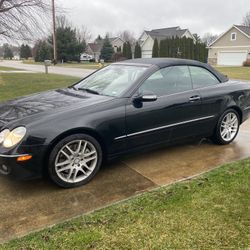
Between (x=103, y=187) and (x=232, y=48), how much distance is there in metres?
47.5

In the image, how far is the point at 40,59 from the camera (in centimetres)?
5428

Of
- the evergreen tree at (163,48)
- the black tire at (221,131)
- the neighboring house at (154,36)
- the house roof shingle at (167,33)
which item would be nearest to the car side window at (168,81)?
the black tire at (221,131)

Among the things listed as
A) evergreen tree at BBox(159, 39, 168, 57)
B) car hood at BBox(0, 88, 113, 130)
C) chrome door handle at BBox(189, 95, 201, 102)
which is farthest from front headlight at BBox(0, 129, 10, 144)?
evergreen tree at BBox(159, 39, 168, 57)

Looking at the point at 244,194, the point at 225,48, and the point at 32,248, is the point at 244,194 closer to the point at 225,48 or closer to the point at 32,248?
the point at 32,248

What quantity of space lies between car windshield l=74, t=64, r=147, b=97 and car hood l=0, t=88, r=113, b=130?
191 mm

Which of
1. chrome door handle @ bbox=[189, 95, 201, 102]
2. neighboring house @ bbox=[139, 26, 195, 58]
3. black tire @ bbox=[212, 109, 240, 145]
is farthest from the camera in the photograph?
neighboring house @ bbox=[139, 26, 195, 58]

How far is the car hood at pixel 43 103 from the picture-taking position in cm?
372

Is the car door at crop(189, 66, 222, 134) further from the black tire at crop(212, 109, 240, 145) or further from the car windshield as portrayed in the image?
the car windshield

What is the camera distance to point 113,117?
12.8ft

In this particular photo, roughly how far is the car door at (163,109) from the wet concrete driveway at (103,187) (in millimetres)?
375

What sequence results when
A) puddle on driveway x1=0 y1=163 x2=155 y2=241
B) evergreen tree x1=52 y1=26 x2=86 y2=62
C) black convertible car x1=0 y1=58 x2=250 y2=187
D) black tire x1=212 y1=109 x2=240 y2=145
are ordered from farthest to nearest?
evergreen tree x1=52 y1=26 x2=86 y2=62, black tire x1=212 y1=109 x2=240 y2=145, black convertible car x1=0 y1=58 x2=250 y2=187, puddle on driveway x1=0 y1=163 x2=155 y2=241

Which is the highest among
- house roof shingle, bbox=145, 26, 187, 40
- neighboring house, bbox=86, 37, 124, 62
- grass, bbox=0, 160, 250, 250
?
house roof shingle, bbox=145, 26, 187, 40

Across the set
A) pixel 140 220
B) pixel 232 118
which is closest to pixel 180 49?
pixel 232 118

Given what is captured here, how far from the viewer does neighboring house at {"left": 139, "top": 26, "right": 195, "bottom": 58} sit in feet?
194
